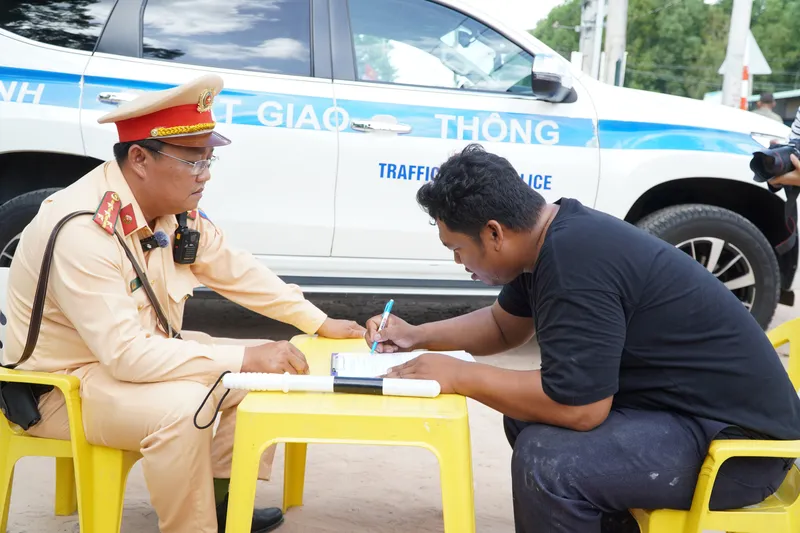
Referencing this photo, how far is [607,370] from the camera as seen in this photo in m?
1.80

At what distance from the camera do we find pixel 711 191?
4.64 m

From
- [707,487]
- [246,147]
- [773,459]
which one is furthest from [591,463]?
[246,147]

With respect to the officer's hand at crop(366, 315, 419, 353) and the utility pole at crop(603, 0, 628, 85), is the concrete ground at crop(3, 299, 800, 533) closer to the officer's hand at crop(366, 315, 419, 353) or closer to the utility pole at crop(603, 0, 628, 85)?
the officer's hand at crop(366, 315, 419, 353)

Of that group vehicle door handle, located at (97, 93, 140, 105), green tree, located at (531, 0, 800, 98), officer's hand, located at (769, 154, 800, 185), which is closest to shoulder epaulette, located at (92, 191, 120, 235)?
vehicle door handle, located at (97, 93, 140, 105)

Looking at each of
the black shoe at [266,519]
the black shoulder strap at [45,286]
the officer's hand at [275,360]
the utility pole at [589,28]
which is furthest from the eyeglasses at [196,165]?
the utility pole at [589,28]

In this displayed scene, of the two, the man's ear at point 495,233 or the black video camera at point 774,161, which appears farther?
the black video camera at point 774,161

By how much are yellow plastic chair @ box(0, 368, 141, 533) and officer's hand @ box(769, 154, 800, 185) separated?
7.30 feet

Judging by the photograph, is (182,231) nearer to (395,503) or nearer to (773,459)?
(395,503)

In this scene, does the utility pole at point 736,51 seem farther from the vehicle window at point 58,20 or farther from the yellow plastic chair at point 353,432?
the yellow plastic chair at point 353,432

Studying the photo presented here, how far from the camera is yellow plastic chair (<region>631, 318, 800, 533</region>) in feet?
6.04

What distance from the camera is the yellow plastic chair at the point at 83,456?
2082mm

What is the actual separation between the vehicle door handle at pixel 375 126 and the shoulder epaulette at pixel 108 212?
1973 mm

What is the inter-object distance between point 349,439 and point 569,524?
0.52 meters

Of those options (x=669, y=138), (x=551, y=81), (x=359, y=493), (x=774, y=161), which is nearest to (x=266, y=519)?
(x=359, y=493)
